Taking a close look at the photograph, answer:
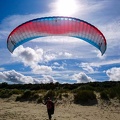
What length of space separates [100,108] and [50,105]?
5524 mm

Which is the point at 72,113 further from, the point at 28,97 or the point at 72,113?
the point at 28,97

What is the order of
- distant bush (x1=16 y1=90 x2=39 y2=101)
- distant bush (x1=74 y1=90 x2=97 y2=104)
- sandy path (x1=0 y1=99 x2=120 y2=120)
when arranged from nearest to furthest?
Answer: 1. sandy path (x1=0 y1=99 x2=120 y2=120)
2. distant bush (x1=74 y1=90 x2=97 y2=104)
3. distant bush (x1=16 y1=90 x2=39 y2=101)

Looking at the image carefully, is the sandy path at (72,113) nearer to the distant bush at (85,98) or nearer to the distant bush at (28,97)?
the distant bush at (85,98)

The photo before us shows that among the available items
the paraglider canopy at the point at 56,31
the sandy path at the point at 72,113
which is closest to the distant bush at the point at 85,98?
the sandy path at the point at 72,113

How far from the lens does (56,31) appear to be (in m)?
15.3

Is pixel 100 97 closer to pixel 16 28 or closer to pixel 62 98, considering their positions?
pixel 62 98

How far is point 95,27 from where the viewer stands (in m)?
14.5

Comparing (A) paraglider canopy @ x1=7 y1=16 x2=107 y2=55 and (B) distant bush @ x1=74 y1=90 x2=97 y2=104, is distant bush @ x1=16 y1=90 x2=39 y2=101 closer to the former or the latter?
(B) distant bush @ x1=74 y1=90 x2=97 y2=104

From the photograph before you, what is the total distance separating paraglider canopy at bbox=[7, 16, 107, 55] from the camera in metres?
14.4

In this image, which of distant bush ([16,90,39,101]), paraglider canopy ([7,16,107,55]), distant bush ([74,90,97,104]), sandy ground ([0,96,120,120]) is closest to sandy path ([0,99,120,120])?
sandy ground ([0,96,120,120])

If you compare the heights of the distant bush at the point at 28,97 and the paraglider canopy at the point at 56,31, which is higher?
the paraglider canopy at the point at 56,31

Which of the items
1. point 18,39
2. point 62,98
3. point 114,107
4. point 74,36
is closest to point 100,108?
point 114,107

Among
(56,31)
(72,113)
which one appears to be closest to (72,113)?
(72,113)

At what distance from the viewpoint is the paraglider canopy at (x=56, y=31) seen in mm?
14352
